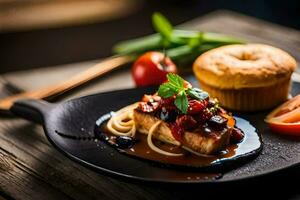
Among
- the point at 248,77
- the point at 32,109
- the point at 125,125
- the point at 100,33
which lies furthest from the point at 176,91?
the point at 100,33

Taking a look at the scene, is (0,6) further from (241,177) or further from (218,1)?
(241,177)

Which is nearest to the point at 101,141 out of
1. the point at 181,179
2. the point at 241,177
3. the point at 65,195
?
the point at 65,195

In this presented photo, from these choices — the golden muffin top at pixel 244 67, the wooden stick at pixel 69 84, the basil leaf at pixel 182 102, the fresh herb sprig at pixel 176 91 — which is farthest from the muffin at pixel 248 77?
the wooden stick at pixel 69 84

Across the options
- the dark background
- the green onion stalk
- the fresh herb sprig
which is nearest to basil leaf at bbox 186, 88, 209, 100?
the fresh herb sprig

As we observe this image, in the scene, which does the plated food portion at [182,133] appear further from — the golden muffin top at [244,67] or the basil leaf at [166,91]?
the golden muffin top at [244,67]

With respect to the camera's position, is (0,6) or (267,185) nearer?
(267,185)

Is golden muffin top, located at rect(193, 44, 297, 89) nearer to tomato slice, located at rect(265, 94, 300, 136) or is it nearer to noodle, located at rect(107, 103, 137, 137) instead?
tomato slice, located at rect(265, 94, 300, 136)
